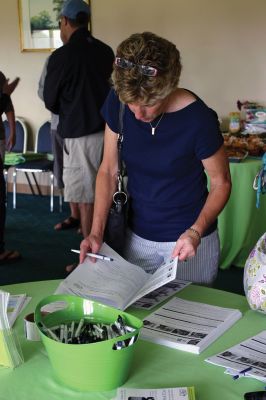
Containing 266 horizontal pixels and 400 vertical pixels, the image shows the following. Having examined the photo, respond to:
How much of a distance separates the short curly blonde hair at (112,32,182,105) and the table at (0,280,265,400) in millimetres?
643

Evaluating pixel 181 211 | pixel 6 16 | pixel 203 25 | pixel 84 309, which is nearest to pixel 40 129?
pixel 6 16

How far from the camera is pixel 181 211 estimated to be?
167 centimetres

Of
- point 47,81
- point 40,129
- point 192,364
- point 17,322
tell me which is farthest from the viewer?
point 40,129

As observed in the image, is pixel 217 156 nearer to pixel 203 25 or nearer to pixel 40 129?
pixel 203 25

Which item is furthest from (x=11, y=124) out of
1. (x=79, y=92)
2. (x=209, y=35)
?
(x=209, y=35)

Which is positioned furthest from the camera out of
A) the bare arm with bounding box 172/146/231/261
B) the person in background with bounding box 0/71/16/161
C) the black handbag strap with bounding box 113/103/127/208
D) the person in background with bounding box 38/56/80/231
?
the person in background with bounding box 38/56/80/231

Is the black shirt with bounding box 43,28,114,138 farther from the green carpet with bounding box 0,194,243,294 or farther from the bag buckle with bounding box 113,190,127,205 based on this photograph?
the bag buckle with bounding box 113,190,127,205

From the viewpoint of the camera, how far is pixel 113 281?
57.9 inches

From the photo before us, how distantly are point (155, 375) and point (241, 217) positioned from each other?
2359 mm

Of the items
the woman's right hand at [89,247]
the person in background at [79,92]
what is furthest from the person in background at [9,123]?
the woman's right hand at [89,247]

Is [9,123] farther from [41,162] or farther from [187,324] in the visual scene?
[187,324]

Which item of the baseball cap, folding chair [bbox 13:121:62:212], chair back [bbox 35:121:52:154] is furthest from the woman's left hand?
chair back [bbox 35:121:52:154]

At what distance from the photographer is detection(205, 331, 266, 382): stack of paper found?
112cm

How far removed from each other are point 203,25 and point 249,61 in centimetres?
53
